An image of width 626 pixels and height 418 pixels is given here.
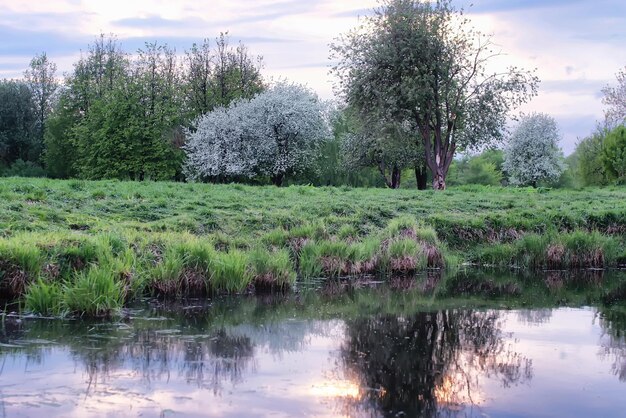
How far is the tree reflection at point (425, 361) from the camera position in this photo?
8.20 metres

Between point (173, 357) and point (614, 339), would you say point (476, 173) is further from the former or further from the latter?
point (173, 357)

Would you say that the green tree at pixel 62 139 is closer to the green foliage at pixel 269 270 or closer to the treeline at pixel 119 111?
the treeline at pixel 119 111

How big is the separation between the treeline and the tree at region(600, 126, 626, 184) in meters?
31.4

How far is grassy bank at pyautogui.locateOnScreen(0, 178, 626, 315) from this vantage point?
13.1 meters

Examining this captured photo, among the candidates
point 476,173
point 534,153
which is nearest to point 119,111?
point 534,153

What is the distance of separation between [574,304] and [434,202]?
11623mm

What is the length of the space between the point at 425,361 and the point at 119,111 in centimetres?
5352

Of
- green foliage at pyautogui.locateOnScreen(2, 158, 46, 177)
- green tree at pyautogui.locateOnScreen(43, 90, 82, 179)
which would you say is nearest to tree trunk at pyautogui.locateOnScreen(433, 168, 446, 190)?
green tree at pyautogui.locateOnScreen(43, 90, 82, 179)

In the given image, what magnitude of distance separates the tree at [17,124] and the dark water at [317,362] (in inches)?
2701

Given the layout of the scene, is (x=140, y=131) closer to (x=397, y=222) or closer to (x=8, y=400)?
(x=397, y=222)

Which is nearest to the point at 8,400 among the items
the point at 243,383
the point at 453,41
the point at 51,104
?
the point at 243,383

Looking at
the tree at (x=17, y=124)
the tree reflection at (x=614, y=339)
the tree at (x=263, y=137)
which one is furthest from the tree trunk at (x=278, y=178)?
the tree reflection at (x=614, y=339)

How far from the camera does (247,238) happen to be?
18047 mm

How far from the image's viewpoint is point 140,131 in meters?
58.1
